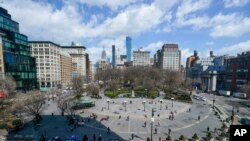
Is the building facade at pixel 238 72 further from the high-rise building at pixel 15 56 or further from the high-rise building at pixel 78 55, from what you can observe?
the high-rise building at pixel 78 55

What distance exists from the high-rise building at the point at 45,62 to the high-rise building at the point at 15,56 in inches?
564

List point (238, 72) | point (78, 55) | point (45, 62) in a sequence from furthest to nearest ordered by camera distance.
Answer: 1. point (78, 55)
2. point (45, 62)
3. point (238, 72)

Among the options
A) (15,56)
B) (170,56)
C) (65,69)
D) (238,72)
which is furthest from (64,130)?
(170,56)

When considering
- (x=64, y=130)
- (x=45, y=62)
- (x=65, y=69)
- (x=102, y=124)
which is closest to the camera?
(x=64, y=130)

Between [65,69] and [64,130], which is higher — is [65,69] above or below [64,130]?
above

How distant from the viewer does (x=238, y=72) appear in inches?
3260

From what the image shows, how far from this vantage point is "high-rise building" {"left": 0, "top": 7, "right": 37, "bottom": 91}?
73.3 m

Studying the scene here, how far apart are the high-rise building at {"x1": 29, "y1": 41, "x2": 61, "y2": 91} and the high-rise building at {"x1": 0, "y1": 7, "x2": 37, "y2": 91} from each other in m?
14.3

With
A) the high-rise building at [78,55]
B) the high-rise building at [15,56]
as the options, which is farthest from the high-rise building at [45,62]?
the high-rise building at [78,55]

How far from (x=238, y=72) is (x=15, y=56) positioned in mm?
95381

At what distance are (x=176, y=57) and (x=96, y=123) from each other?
155 m

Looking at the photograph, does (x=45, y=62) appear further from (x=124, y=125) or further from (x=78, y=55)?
(x=124, y=125)

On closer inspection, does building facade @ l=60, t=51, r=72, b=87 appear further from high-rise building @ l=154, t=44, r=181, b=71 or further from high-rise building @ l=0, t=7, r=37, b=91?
high-rise building @ l=154, t=44, r=181, b=71

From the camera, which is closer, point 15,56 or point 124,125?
point 124,125
